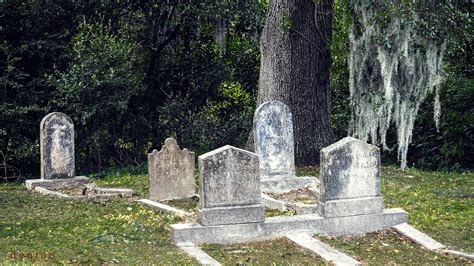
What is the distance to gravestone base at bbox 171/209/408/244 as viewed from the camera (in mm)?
9211

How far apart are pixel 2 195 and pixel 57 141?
1845 mm

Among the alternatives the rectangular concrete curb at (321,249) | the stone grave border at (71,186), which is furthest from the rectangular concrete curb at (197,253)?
the stone grave border at (71,186)

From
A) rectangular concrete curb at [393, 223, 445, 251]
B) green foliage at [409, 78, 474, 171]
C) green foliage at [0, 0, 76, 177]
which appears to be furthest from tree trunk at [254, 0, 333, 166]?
rectangular concrete curb at [393, 223, 445, 251]

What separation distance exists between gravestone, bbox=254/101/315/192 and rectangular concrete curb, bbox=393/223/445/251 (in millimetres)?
3724

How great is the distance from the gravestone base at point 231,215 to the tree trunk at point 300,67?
6.79m

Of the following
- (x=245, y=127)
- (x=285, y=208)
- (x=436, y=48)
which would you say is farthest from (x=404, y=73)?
(x=245, y=127)

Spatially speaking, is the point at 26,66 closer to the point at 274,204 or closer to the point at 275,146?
the point at 275,146

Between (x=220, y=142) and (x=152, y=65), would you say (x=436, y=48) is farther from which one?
(x=152, y=65)

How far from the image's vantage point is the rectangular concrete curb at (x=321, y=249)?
8.16 metres

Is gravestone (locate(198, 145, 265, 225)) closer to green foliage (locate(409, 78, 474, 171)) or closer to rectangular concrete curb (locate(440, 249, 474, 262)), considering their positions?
rectangular concrete curb (locate(440, 249, 474, 262))

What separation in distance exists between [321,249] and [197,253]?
4.77 ft

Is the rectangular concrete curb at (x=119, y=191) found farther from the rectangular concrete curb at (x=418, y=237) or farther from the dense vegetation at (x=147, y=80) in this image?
the rectangular concrete curb at (x=418, y=237)

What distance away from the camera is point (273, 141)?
13.5 metres

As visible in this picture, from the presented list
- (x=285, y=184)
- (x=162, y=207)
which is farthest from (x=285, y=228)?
(x=285, y=184)
